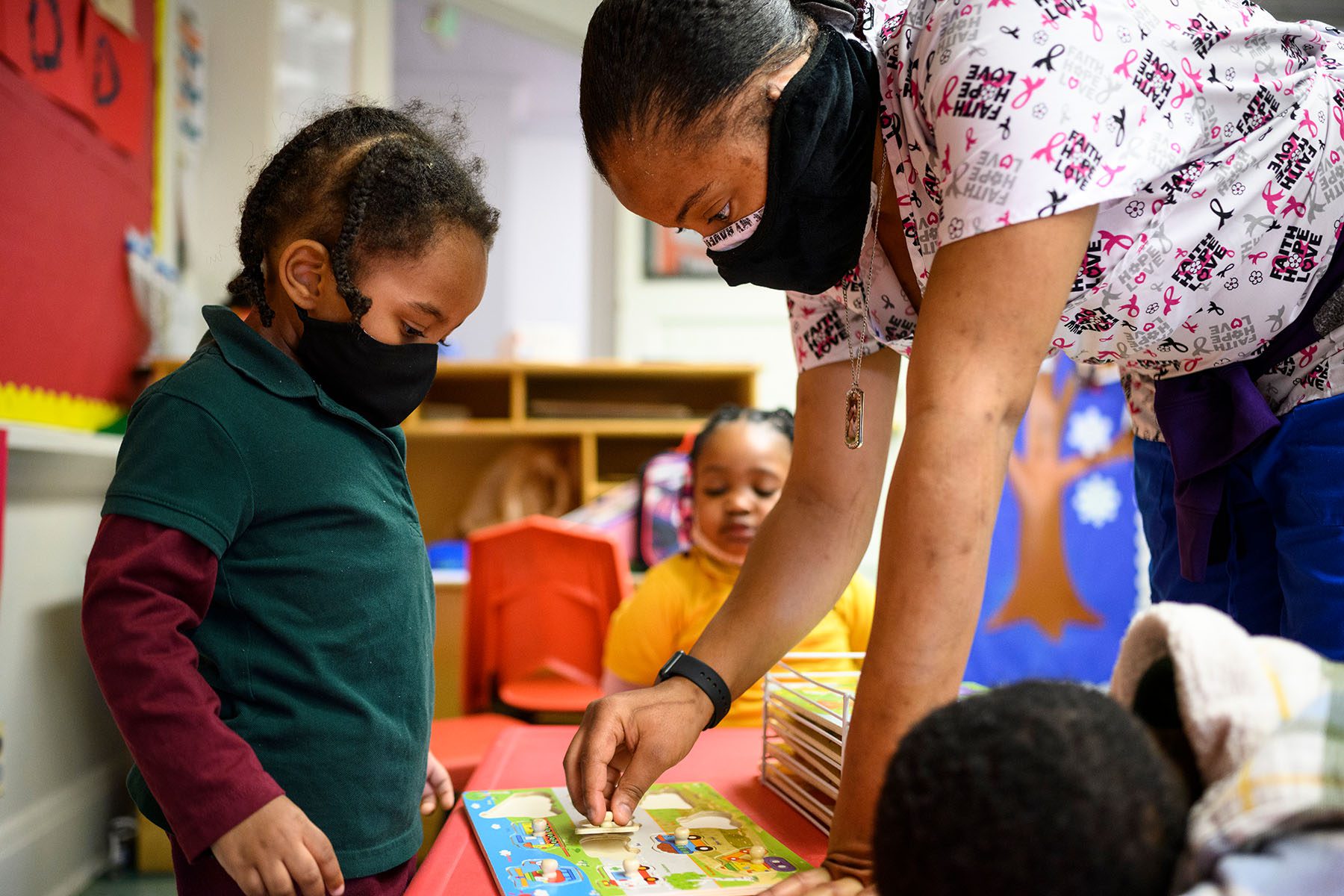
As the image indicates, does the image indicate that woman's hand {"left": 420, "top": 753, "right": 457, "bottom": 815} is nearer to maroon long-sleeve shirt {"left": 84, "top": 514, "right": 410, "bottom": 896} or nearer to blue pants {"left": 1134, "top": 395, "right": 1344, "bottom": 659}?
maroon long-sleeve shirt {"left": 84, "top": 514, "right": 410, "bottom": 896}

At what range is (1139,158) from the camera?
65 cm

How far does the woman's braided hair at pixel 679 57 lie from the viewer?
2.31ft

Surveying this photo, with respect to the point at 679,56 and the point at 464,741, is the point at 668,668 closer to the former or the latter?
the point at 679,56

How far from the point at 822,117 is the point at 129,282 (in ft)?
7.60

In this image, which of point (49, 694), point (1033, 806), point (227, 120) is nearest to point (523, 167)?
point (227, 120)

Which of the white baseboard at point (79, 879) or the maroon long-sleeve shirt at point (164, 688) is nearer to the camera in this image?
the maroon long-sleeve shirt at point (164, 688)

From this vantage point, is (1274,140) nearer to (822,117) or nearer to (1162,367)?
(1162,367)

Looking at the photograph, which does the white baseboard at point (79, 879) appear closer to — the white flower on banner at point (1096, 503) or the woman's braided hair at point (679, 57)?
the woman's braided hair at point (679, 57)

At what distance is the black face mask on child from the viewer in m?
0.89

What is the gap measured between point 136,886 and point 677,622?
45.7 inches

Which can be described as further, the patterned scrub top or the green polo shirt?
the green polo shirt

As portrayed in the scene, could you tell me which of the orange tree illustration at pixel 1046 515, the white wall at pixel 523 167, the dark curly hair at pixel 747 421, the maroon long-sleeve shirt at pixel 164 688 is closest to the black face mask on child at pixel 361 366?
the maroon long-sleeve shirt at pixel 164 688

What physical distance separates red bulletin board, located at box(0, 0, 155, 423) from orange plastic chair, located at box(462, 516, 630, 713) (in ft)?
3.00

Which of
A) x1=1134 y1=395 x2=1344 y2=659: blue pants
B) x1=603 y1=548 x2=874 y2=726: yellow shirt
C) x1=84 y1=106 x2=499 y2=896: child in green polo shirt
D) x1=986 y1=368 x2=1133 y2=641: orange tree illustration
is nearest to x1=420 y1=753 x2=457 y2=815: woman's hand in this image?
x1=84 y1=106 x2=499 y2=896: child in green polo shirt
